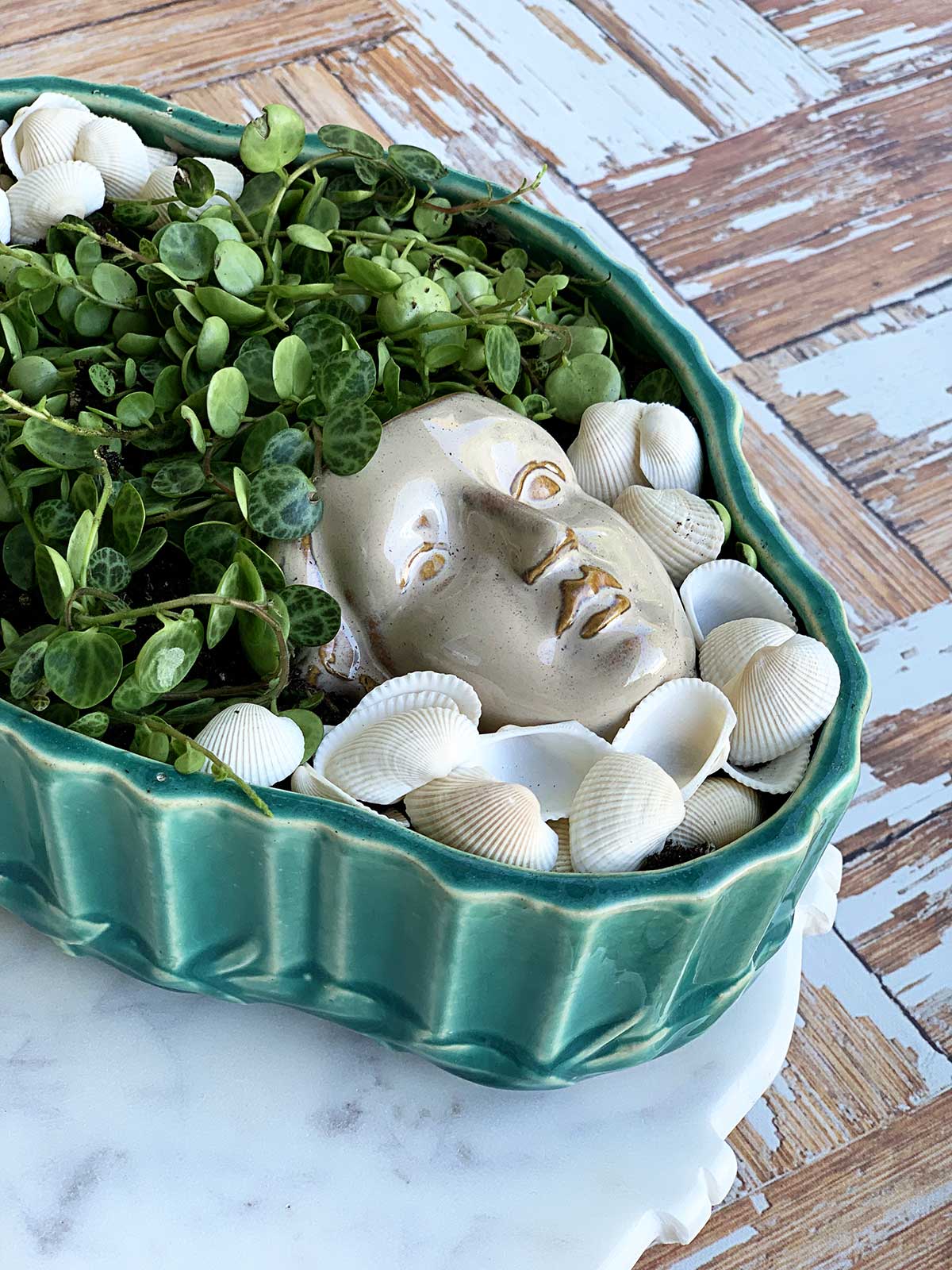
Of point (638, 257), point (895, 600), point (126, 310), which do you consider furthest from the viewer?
point (638, 257)

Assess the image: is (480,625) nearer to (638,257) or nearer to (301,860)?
(301,860)

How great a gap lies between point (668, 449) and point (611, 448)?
0.9 inches

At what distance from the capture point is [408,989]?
1.46ft

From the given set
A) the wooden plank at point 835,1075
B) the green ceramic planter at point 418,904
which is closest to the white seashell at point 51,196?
the green ceramic planter at point 418,904

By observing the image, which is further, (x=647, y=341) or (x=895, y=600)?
(x=895, y=600)

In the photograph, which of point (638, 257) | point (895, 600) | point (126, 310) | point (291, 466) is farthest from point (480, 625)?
point (638, 257)

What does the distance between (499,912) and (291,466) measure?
0.50ft

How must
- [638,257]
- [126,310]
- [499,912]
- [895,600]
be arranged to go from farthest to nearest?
1. [638,257]
2. [895,600]
3. [126,310]
4. [499,912]

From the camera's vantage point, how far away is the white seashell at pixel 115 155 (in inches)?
22.0

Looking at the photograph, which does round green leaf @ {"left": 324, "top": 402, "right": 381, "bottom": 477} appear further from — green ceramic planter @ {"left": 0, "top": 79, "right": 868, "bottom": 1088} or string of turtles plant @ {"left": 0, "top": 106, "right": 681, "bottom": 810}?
green ceramic planter @ {"left": 0, "top": 79, "right": 868, "bottom": 1088}

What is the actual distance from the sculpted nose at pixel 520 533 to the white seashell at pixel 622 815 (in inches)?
2.6

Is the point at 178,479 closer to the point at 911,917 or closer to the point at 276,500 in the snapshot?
the point at 276,500

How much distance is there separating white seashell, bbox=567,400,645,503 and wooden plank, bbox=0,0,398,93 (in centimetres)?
73

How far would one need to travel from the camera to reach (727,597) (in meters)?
0.49
